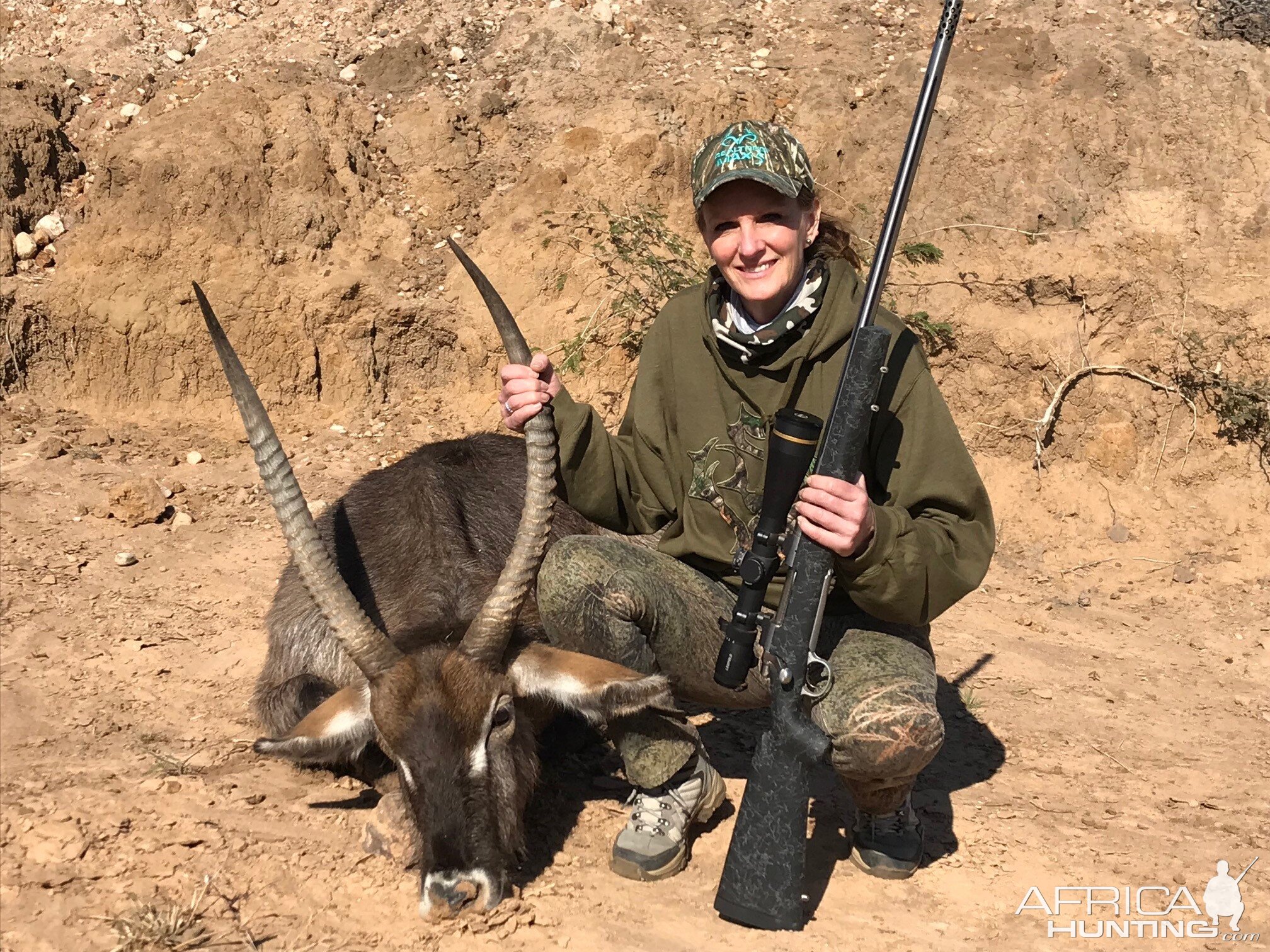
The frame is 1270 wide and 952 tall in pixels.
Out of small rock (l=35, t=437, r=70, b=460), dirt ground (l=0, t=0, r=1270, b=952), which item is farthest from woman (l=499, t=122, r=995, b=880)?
small rock (l=35, t=437, r=70, b=460)

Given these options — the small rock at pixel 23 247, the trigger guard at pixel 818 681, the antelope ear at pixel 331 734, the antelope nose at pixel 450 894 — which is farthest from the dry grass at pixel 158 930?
the small rock at pixel 23 247

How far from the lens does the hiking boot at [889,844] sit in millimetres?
3873

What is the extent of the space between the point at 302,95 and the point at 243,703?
5360mm

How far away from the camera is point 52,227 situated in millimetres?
7957

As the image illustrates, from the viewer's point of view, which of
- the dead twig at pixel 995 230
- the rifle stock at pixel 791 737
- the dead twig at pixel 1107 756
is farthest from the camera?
the dead twig at pixel 995 230

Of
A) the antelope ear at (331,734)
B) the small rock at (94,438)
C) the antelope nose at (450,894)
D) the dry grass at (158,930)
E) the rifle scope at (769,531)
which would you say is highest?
the rifle scope at (769,531)

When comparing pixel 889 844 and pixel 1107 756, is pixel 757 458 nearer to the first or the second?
pixel 889 844

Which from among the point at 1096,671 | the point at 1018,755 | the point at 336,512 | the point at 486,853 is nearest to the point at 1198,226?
the point at 1096,671

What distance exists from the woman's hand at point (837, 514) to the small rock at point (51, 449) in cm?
562

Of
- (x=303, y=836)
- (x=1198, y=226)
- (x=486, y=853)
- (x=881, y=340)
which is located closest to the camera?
(x=881, y=340)

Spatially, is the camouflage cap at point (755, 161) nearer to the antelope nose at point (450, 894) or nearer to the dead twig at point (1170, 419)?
the antelope nose at point (450, 894)

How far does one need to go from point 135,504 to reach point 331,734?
11.2 ft

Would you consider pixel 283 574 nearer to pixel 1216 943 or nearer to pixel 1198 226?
pixel 1216 943

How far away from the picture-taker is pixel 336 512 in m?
5.37
